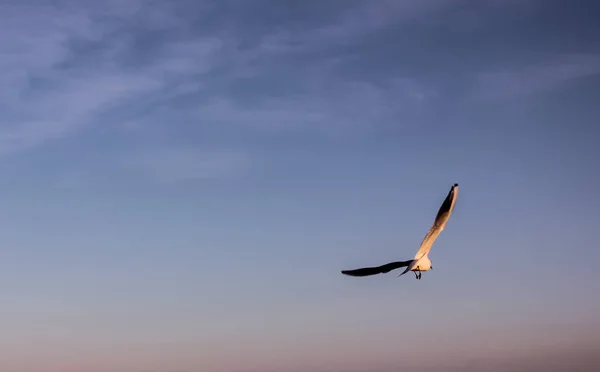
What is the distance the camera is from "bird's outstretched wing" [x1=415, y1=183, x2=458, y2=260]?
244 feet

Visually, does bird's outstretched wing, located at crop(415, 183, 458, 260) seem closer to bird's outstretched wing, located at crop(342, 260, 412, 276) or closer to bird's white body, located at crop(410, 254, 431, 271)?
bird's white body, located at crop(410, 254, 431, 271)

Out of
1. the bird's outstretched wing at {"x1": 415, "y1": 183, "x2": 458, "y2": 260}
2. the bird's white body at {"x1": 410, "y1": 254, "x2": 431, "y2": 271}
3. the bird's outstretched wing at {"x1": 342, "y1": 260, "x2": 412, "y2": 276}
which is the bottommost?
the bird's white body at {"x1": 410, "y1": 254, "x2": 431, "y2": 271}

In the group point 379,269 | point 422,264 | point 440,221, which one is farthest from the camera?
point 379,269

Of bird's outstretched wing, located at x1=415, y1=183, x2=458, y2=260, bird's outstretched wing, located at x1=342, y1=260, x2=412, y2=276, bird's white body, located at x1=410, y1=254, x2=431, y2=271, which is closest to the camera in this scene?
bird's outstretched wing, located at x1=415, y1=183, x2=458, y2=260

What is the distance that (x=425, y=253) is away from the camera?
8000 centimetres

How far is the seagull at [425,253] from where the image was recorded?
246 ft

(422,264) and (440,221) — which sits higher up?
(440,221)

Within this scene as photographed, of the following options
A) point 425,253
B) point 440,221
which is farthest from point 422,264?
point 440,221

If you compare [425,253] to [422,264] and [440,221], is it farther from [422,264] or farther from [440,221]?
[440,221]

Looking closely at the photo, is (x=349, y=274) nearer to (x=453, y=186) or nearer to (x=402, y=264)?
(x=402, y=264)

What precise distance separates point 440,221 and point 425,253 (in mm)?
4394

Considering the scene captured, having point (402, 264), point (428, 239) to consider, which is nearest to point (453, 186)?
point (428, 239)

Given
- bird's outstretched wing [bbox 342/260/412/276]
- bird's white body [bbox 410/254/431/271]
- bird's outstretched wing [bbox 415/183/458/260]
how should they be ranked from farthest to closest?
bird's outstretched wing [bbox 342/260/412/276]
bird's white body [bbox 410/254/431/271]
bird's outstretched wing [bbox 415/183/458/260]

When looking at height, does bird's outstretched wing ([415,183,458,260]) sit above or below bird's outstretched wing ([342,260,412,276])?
above
